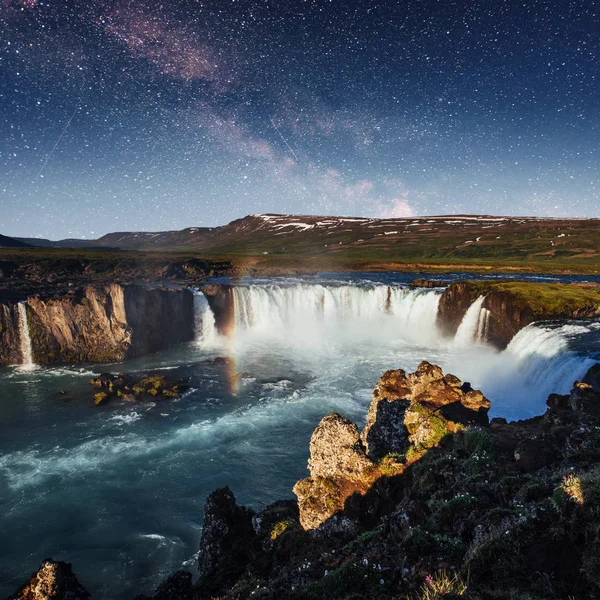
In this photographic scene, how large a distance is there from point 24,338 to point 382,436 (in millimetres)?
47648

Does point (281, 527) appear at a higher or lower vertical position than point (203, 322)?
higher

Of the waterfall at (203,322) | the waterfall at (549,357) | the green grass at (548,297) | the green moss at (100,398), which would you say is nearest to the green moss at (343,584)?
the waterfall at (549,357)

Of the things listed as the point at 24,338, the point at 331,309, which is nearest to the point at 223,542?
the point at 24,338

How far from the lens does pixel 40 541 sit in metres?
19.6

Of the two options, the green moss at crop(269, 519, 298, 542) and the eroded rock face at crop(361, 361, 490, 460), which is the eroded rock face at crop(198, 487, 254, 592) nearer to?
the green moss at crop(269, 519, 298, 542)

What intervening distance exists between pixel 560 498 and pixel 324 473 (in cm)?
747

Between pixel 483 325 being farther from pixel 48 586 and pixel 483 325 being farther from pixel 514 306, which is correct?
pixel 48 586

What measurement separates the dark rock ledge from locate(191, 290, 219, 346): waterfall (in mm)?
43768

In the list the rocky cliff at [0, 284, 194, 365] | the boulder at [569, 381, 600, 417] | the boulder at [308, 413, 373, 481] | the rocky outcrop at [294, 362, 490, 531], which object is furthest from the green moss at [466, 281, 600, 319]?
the rocky cliff at [0, 284, 194, 365]

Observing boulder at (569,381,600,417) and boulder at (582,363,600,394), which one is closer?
boulder at (569,381,600,417)

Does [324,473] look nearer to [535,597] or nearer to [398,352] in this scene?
[535,597]

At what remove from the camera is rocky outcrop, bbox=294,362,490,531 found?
12.0 m

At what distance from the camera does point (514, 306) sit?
46312 millimetres

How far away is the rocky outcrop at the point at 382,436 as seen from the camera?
12.0 meters
